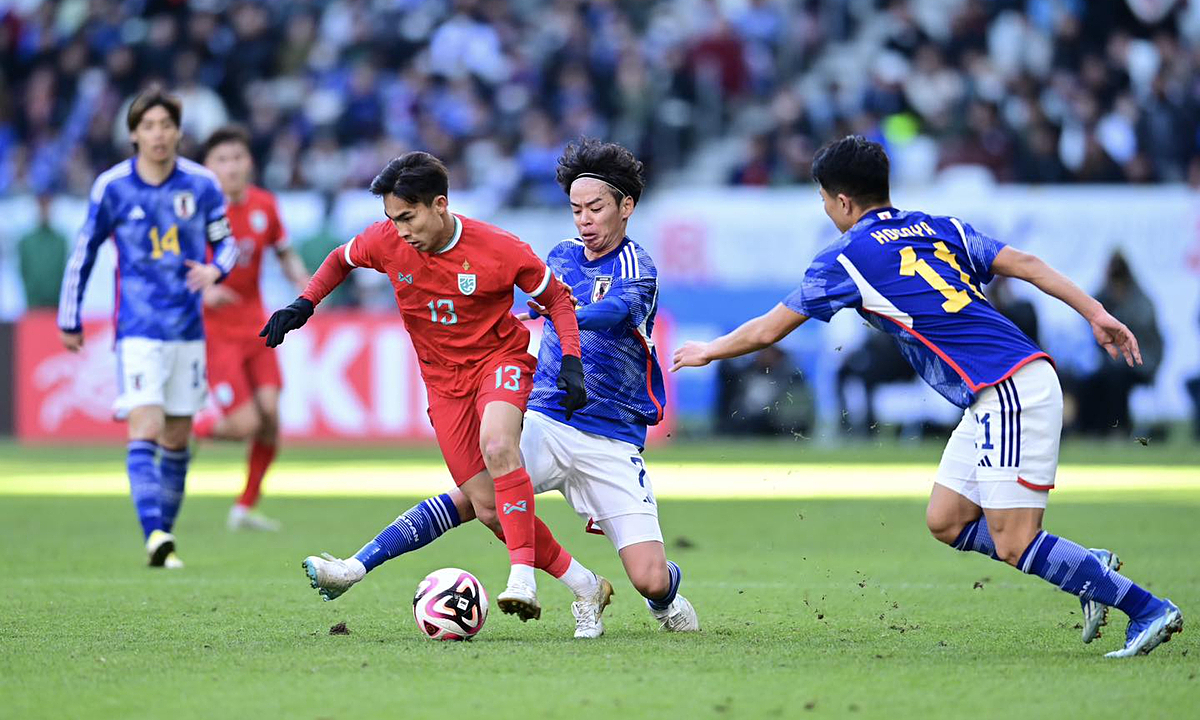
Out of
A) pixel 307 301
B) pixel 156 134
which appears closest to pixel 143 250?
pixel 156 134

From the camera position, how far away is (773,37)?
76.5 ft

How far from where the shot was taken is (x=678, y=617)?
6.68 m

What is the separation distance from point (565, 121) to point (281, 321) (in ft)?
52.7

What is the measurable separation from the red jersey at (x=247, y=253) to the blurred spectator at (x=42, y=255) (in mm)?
9133

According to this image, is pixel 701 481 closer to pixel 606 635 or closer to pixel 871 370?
pixel 871 370

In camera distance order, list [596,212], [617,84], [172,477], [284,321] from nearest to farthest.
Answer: [284,321] → [596,212] → [172,477] → [617,84]

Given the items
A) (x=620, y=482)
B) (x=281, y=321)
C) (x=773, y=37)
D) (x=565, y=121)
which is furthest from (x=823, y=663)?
(x=773, y=37)

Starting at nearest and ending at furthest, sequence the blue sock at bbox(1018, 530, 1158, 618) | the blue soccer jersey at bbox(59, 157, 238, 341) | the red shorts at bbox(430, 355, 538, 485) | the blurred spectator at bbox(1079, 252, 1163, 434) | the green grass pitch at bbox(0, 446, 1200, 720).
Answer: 1. the green grass pitch at bbox(0, 446, 1200, 720)
2. the blue sock at bbox(1018, 530, 1158, 618)
3. the red shorts at bbox(430, 355, 538, 485)
4. the blue soccer jersey at bbox(59, 157, 238, 341)
5. the blurred spectator at bbox(1079, 252, 1163, 434)

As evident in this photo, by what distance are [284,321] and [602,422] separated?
129cm

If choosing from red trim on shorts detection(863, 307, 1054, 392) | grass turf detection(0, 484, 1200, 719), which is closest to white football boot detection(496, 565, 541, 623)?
grass turf detection(0, 484, 1200, 719)

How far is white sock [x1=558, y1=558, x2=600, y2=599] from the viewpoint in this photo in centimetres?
657

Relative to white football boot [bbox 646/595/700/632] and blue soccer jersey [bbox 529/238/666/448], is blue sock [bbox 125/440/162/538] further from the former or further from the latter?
white football boot [bbox 646/595/700/632]

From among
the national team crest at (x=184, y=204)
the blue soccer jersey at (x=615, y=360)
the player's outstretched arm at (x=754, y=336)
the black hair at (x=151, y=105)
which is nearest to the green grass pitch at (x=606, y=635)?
the blue soccer jersey at (x=615, y=360)

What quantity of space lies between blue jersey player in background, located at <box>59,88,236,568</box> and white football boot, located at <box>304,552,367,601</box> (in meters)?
2.83
